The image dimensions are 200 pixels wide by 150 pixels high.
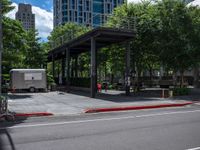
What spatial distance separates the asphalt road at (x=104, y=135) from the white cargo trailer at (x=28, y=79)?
27.6 meters

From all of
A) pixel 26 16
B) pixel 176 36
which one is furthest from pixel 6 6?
pixel 26 16

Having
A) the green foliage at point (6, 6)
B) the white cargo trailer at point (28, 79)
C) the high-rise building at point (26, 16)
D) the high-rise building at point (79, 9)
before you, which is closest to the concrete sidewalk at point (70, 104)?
the green foliage at point (6, 6)

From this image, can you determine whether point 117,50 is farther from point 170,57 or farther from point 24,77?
point 24,77

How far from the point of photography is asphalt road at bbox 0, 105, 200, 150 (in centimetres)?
928

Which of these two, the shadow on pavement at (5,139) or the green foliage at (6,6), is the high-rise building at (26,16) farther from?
the shadow on pavement at (5,139)

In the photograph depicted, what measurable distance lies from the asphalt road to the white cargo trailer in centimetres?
2762

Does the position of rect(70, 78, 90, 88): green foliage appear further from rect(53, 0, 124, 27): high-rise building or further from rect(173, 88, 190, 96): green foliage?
rect(53, 0, 124, 27): high-rise building

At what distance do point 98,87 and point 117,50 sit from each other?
16.8ft

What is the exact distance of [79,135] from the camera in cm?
1111

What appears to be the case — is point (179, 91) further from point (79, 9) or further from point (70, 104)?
point (79, 9)

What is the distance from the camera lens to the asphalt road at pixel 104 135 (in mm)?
9281

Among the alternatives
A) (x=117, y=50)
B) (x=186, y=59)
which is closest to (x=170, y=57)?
(x=186, y=59)

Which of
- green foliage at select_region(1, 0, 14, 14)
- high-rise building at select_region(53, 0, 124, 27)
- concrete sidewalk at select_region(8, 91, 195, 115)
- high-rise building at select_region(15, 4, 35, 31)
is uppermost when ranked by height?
high-rise building at select_region(53, 0, 124, 27)

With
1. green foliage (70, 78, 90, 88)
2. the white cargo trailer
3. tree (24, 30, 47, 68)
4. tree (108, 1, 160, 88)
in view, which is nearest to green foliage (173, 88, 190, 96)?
tree (108, 1, 160, 88)
